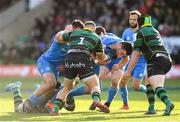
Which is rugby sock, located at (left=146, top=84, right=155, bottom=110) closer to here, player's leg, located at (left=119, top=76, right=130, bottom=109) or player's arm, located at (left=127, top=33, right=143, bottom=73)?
player's arm, located at (left=127, top=33, right=143, bottom=73)

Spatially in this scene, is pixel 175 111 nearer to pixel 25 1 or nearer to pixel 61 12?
pixel 61 12

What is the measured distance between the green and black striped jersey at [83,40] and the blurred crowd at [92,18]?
738 inches

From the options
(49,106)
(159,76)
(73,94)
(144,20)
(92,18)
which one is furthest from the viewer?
(92,18)

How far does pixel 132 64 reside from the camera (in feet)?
51.6

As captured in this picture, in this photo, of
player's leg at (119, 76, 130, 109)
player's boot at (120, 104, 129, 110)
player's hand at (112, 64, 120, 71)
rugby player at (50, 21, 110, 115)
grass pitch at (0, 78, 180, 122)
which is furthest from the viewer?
player's leg at (119, 76, 130, 109)

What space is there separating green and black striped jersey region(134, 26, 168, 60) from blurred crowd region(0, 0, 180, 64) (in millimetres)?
18029

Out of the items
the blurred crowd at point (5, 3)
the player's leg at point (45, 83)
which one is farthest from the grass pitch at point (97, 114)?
the blurred crowd at point (5, 3)

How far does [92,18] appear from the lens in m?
36.5

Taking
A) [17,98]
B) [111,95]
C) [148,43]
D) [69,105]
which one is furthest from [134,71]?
[17,98]

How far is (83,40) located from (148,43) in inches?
62.5

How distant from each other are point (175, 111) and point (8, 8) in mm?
27259

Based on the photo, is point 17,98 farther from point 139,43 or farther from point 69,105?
point 139,43

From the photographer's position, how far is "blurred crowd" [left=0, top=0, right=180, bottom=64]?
3447 centimetres

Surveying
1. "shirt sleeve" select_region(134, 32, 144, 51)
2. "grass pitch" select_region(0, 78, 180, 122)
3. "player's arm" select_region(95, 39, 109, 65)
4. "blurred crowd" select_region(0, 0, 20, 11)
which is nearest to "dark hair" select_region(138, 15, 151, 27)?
"shirt sleeve" select_region(134, 32, 144, 51)
